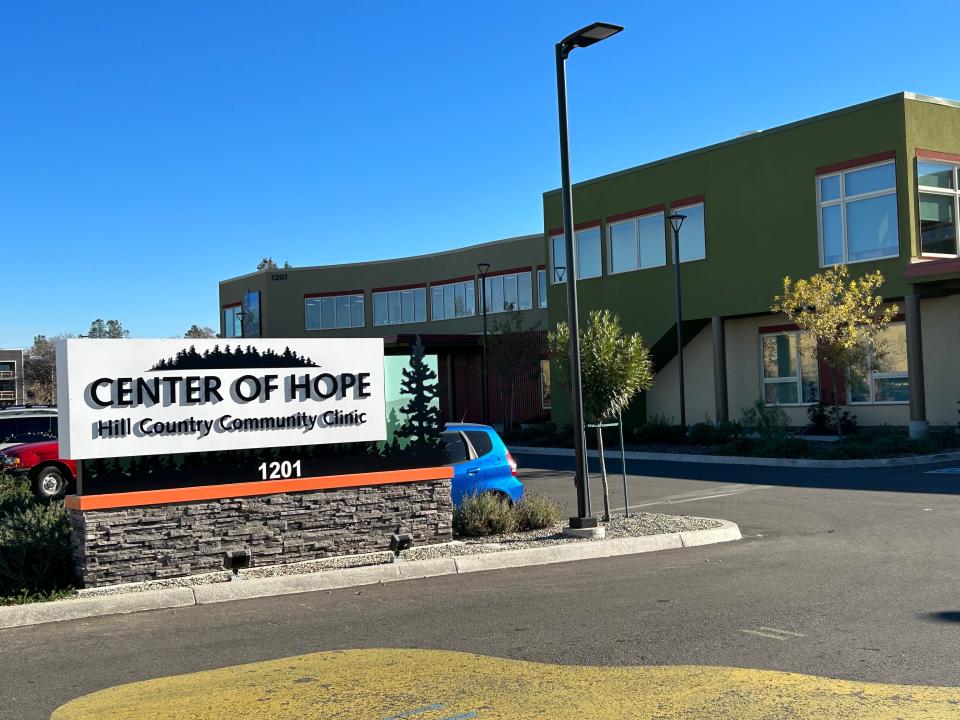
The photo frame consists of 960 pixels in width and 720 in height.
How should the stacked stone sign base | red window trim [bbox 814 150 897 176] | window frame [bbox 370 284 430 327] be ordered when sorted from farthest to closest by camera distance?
window frame [bbox 370 284 430 327] → red window trim [bbox 814 150 897 176] → the stacked stone sign base

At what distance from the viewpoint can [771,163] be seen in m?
29.9

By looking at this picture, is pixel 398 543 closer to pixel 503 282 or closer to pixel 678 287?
pixel 678 287

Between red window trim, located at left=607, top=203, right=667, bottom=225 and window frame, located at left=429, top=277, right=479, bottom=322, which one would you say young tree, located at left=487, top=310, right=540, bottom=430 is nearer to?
red window trim, located at left=607, top=203, right=667, bottom=225

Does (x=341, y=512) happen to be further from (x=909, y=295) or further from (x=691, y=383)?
(x=691, y=383)

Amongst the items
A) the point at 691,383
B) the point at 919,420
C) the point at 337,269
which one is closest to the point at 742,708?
the point at 919,420

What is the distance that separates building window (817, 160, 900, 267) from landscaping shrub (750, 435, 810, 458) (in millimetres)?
6573

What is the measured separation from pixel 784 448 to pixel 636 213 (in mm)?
12777

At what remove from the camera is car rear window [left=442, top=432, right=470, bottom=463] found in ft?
43.3

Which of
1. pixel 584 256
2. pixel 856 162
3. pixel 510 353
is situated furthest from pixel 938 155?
pixel 510 353

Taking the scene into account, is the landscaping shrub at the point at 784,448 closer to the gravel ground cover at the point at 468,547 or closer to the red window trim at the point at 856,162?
the red window trim at the point at 856,162

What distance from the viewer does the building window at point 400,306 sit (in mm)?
55156

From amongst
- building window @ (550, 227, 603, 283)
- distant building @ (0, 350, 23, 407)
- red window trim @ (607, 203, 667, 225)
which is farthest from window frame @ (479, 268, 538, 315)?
distant building @ (0, 350, 23, 407)

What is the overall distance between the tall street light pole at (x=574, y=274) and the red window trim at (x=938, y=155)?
16918 millimetres

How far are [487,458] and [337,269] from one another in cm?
4610
